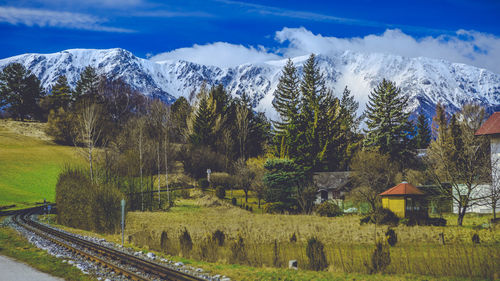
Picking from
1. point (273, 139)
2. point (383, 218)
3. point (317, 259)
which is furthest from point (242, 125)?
point (317, 259)

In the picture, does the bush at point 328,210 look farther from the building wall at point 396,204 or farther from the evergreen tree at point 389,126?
the evergreen tree at point 389,126

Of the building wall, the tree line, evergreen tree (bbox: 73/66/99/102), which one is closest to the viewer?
the building wall

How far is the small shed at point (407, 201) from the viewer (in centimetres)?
3638

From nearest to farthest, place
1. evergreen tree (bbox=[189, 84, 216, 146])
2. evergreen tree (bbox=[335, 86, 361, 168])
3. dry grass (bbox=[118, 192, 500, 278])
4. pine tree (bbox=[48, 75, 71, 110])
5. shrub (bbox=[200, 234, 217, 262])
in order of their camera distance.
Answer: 1. dry grass (bbox=[118, 192, 500, 278])
2. shrub (bbox=[200, 234, 217, 262])
3. evergreen tree (bbox=[335, 86, 361, 168])
4. evergreen tree (bbox=[189, 84, 216, 146])
5. pine tree (bbox=[48, 75, 71, 110])

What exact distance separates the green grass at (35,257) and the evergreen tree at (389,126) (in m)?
51.9

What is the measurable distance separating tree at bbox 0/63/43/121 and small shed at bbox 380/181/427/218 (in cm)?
9485

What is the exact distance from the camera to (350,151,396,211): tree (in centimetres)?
5212

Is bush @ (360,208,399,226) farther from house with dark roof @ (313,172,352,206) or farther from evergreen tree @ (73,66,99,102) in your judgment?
evergreen tree @ (73,66,99,102)

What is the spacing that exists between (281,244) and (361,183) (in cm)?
3304

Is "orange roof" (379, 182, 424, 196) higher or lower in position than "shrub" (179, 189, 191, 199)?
higher

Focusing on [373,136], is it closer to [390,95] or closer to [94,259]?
[390,95]

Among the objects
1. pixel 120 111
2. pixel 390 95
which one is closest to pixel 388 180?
pixel 390 95

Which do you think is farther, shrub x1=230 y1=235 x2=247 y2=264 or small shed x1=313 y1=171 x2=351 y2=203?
small shed x1=313 y1=171 x2=351 y2=203

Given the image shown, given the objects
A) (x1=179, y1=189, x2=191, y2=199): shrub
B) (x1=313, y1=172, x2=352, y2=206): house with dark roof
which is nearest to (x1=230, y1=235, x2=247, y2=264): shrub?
(x1=179, y1=189, x2=191, y2=199): shrub
